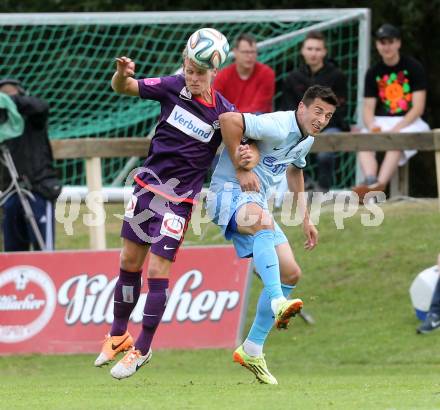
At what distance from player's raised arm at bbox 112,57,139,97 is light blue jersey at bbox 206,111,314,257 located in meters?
0.81

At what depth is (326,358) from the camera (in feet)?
37.6

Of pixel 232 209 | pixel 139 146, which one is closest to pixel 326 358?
pixel 139 146

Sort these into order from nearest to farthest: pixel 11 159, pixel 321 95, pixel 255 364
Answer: pixel 321 95 → pixel 255 364 → pixel 11 159

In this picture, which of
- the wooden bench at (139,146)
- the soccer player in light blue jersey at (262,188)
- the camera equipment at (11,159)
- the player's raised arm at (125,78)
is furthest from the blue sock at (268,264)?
the camera equipment at (11,159)

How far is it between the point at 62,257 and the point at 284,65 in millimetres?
6314

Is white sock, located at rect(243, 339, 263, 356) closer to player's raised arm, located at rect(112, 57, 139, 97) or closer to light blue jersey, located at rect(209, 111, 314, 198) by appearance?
light blue jersey, located at rect(209, 111, 314, 198)

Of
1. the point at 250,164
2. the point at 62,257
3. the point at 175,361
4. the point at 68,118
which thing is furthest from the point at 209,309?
the point at 68,118

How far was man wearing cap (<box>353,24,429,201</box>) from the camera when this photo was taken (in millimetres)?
14039

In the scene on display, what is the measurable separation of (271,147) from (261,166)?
188mm

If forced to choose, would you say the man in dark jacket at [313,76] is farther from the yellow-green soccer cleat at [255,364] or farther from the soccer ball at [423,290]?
the yellow-green soccer cleat at [255,364]

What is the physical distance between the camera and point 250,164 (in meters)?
8.70

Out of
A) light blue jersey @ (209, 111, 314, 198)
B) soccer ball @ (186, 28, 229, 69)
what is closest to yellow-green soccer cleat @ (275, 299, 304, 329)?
light blue jersey @ (209, 111, 314, 198)

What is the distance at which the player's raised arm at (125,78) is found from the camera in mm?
8789

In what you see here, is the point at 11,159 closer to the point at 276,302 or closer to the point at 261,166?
the point at 261,166
